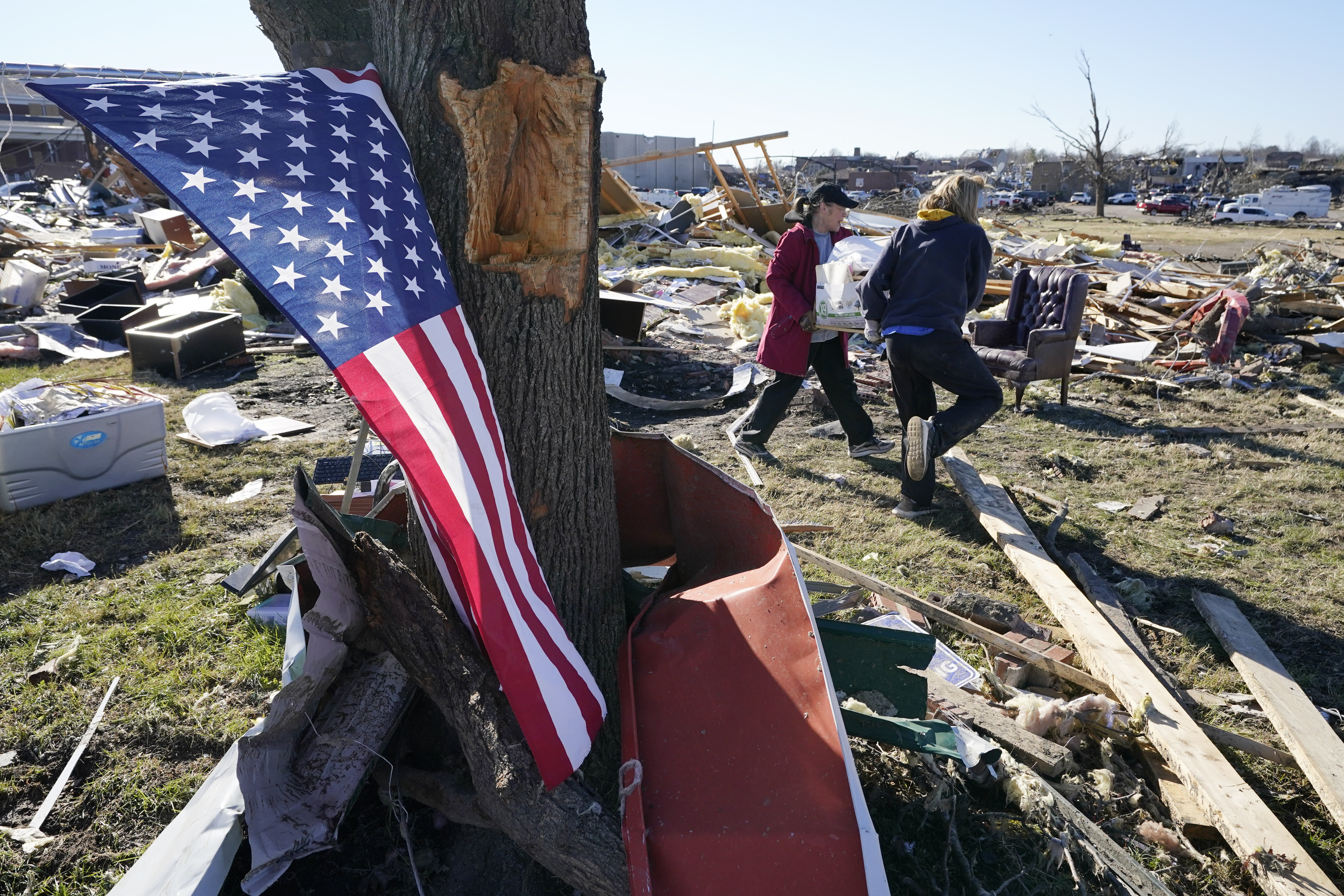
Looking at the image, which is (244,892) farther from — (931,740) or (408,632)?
(931,740)

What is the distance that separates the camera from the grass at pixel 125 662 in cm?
254

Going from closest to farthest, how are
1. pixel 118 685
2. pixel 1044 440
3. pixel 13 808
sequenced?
pixel 13 808, pixel 118 685, pixel 1044 440

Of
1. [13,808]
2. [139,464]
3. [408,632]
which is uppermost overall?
[408,632]

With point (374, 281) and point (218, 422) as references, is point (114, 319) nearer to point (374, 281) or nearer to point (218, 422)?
point (218, 422)

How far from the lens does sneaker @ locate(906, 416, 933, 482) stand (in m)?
4.64

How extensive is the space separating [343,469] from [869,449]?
3.66 m

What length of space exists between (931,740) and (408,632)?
1.56 metres

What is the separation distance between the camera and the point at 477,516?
6.42 ft

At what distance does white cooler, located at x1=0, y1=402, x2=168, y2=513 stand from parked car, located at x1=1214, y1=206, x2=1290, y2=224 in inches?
1532

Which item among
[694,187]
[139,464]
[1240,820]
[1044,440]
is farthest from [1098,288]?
[694,187]

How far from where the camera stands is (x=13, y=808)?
2.58 m

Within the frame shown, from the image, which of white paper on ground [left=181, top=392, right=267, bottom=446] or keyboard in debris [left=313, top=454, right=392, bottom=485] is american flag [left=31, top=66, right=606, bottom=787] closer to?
keyboard in debris [left=313, top=454, right=392, bottom=485]

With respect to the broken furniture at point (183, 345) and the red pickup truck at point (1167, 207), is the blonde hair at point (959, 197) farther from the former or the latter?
the red pickup truck at point (1167, 207)

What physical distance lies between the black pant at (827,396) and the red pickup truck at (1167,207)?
1546 inches
